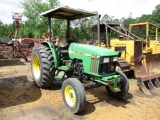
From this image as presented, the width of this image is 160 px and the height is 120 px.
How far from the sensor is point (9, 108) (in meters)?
4.29

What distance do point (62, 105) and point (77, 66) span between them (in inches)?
40.2

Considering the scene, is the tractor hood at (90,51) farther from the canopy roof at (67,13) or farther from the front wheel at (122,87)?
the canopy roof at (67,13)

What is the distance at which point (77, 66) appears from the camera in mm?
4832

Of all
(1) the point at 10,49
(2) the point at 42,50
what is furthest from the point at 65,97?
(1) the point at 10,49

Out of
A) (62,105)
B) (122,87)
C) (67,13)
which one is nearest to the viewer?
(62,105)

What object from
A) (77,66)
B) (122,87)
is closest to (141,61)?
(122,87)

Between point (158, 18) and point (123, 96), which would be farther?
point (158, 18)

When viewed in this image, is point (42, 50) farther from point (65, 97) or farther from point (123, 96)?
point (123, 96)

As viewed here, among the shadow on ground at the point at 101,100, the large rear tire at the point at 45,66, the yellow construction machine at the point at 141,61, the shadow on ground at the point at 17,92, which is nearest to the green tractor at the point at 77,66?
the large rear tire at the point at 45,66

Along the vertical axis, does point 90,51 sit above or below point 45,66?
above

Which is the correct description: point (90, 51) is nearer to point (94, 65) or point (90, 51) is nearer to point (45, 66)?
point (94, 65)

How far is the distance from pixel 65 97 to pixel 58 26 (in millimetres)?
21760

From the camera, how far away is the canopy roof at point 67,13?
4930 mm

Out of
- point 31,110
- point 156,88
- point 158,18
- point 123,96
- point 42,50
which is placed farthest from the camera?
point 158,18
